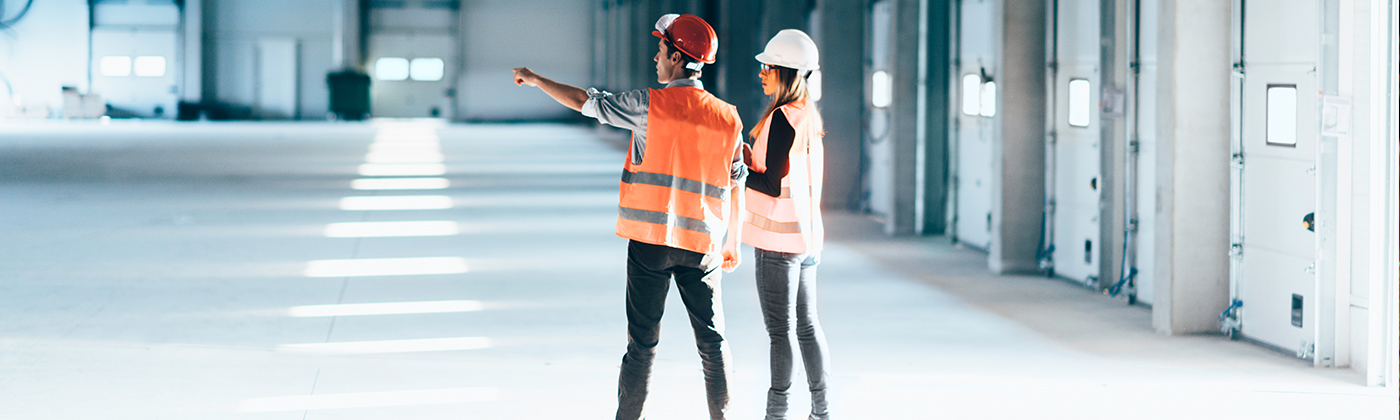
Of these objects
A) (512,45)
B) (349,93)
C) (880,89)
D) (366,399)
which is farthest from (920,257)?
(512,45)

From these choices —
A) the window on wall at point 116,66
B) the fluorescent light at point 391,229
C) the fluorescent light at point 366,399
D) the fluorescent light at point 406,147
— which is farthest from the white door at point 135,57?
the fluorescent light at point 366,399

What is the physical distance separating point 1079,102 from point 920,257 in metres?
2.13

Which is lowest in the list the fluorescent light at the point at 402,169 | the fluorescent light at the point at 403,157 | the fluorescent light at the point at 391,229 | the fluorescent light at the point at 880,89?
the fluorescent light at the point at 391,229

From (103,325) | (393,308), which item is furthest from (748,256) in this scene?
(103,325)

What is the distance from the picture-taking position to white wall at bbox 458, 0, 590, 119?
42.1 m

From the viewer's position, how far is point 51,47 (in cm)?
4084

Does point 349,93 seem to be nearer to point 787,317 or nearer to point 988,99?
point 988,99

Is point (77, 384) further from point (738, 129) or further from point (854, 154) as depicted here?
point (854, 154)

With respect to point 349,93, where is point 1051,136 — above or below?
below

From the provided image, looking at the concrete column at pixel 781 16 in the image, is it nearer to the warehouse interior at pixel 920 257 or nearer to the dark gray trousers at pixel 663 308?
the warehouse interior at pixel 920 257

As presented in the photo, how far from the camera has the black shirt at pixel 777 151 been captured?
14.1 ft

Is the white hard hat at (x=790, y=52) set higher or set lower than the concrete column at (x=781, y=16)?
lower

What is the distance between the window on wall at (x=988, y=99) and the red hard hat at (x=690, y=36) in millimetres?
7176

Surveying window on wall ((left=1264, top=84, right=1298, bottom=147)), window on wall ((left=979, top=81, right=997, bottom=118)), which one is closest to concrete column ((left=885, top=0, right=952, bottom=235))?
window on wall ((left=979, top=81, right=997, bottom=118))
